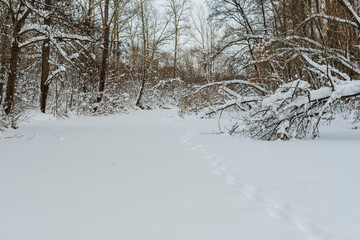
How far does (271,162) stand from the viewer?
10.5ft

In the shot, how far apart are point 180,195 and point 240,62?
21.5 ft

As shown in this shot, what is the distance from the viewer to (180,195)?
2.08 m

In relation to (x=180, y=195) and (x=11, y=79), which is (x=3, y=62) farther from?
(x=180, y=195)

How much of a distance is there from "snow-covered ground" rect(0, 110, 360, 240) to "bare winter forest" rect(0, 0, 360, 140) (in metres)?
1.58

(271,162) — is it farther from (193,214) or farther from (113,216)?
(113,216)

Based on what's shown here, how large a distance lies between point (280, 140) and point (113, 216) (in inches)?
160

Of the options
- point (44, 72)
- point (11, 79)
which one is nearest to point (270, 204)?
point (11, 79)

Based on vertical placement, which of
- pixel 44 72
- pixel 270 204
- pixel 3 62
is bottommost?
pixel 270 204

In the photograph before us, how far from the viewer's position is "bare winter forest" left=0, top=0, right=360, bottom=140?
16.3 feet

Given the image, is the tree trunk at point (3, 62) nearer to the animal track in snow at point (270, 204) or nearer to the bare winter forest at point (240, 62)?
the bare winter forest at point (240, 62)

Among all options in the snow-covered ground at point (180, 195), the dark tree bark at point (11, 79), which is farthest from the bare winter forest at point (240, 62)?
the snow-covered ground at point (180, 195)

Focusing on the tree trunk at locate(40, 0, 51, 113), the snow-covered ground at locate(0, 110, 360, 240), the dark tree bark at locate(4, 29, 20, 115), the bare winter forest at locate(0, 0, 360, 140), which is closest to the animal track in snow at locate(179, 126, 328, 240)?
the snow-covered ground at locate(0, 110, 360, 240)

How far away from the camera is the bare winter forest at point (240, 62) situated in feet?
16.3

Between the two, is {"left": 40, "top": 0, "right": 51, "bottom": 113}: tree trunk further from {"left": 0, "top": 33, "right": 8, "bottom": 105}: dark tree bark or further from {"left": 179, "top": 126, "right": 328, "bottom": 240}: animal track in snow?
{"left": 179, "top": 126, "right": 328, "bottom": 240}: animal track in snow
